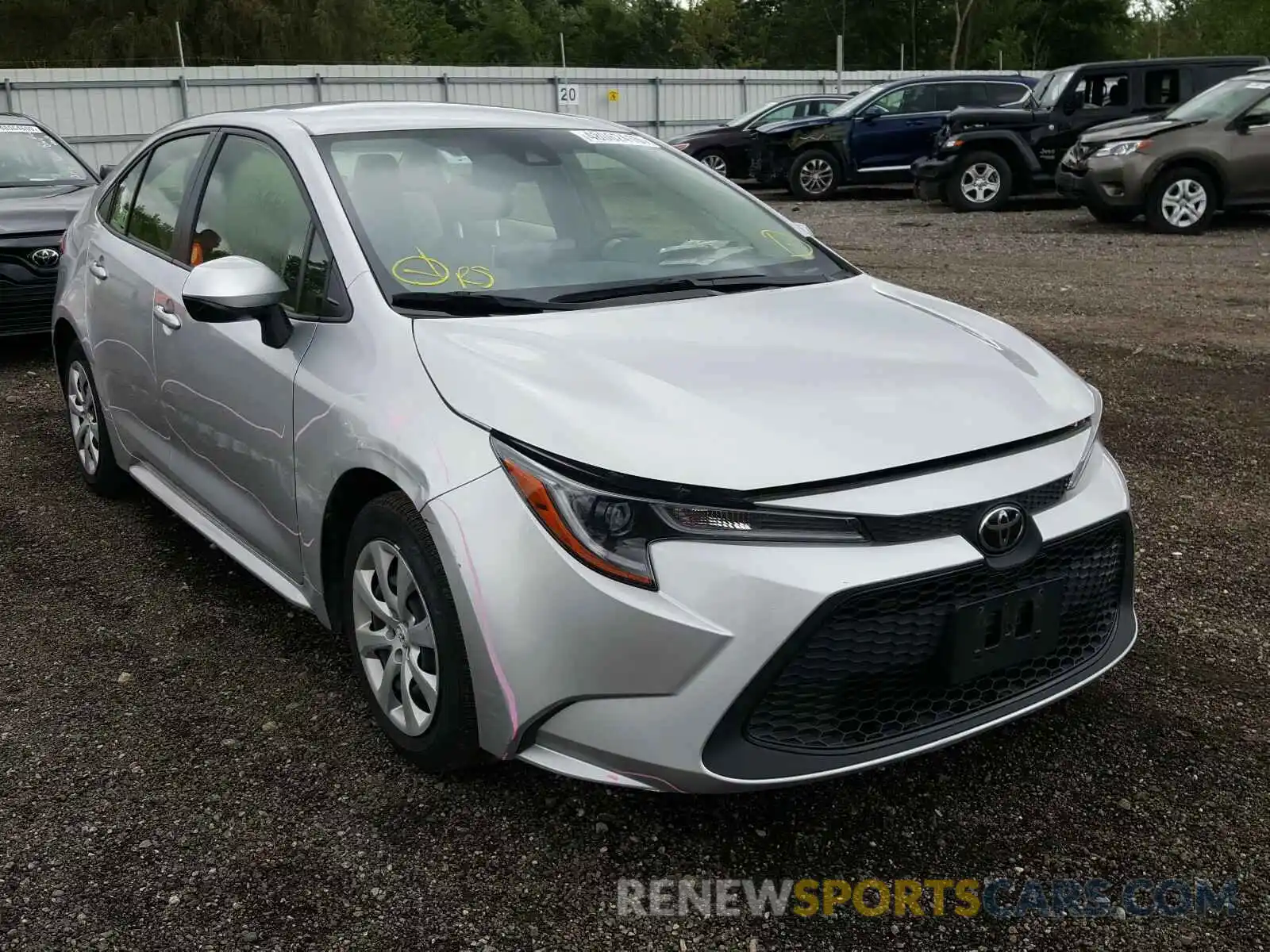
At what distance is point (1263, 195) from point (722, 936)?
12.1 m

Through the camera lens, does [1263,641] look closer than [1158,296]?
Yes

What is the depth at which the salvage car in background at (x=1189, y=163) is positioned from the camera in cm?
1204

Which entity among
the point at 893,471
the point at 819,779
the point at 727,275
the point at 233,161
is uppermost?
the point at 233,161

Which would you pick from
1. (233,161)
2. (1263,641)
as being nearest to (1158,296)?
(1263,641)

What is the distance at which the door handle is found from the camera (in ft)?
12.3

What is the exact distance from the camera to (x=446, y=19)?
69.1 meters

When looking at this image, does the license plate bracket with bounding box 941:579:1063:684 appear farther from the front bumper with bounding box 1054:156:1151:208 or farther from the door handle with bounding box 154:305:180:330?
the front bumper with bounding box 1054:156:1151:208

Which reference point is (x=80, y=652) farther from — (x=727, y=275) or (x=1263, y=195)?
(x=1263, y=195)

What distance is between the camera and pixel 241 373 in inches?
132

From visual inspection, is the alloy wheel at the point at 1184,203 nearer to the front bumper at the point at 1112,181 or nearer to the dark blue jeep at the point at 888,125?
the front bumper at the point at 1112,181

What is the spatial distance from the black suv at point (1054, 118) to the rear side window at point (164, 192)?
482 inches

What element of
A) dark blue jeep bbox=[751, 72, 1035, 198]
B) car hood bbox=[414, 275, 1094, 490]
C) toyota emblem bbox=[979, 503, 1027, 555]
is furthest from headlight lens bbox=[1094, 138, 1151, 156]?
toyota emblem bbox=[979, 503, 1027, 555]

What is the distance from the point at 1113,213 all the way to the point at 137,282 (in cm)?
1094

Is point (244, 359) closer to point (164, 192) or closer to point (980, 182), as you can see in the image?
point (164, 192)
